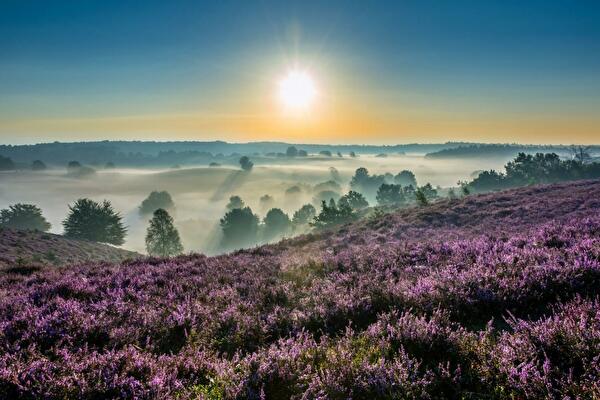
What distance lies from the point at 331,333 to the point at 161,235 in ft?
261

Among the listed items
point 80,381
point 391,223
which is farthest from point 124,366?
point 391,223

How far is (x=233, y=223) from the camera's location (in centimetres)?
12688

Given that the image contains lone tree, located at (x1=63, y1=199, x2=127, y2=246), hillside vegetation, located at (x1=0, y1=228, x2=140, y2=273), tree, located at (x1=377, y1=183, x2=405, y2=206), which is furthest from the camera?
tree, located at (x1=377, y1=183, x2=405, y2=206)

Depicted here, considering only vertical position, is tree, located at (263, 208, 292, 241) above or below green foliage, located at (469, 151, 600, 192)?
below

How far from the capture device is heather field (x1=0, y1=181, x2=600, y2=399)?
3109mm

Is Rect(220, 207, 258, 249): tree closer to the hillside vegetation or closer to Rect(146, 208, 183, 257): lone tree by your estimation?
Rect(146, 208, 183, 257): lone tree

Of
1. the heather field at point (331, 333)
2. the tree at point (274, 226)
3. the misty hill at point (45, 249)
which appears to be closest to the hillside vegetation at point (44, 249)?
the misty hill at point (45, 249)

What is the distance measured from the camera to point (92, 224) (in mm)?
76750

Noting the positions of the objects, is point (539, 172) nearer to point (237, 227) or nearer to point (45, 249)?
point (237, 227)

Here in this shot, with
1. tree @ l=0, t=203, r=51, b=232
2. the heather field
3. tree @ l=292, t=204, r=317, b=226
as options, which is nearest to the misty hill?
the heather field

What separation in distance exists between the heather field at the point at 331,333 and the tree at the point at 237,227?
118887 millimetres

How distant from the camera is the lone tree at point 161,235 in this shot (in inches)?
2965

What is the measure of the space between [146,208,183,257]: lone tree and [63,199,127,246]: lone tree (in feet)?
24.8

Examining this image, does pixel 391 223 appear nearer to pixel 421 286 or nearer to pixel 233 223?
pixel 421 286
